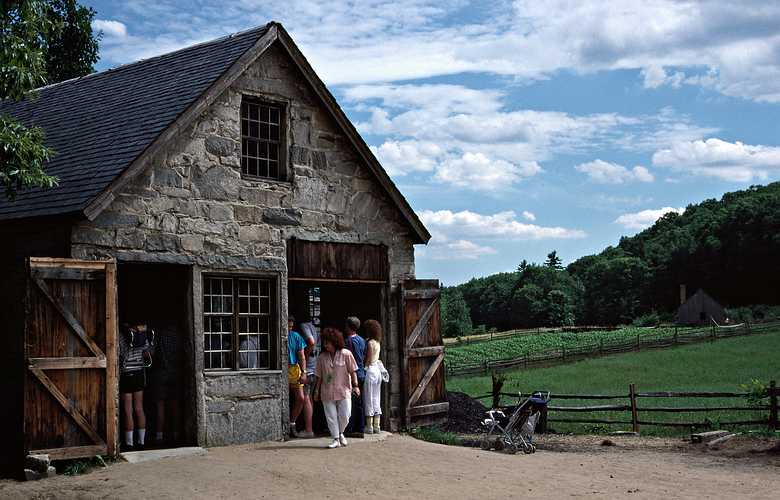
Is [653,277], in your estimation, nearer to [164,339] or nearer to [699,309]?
[699,309]

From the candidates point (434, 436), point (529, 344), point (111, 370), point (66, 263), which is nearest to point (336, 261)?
point (434, 436)

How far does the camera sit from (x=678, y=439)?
18.2m

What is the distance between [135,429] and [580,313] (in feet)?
299

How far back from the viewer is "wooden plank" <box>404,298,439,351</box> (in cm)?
1709

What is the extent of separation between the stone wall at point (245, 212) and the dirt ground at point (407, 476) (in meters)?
0.95

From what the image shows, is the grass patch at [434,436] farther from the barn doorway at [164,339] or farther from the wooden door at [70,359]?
the wooden door at [70,359]

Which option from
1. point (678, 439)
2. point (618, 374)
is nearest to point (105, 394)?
point (678, 439)

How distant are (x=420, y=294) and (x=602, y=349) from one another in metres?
29.5

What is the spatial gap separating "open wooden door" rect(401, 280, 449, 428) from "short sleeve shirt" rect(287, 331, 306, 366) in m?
2.29

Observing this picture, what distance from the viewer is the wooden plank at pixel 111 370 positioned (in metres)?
12.6

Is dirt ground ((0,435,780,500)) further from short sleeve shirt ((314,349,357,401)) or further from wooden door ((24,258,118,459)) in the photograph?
short sleeve shirt ((314,349,357,401))

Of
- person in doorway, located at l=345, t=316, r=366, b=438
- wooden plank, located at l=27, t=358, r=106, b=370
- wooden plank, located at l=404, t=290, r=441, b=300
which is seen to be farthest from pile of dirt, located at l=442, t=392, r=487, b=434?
wooden plank, located at l=27, t=358, r=106, b=370

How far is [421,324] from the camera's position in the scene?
17.3 m

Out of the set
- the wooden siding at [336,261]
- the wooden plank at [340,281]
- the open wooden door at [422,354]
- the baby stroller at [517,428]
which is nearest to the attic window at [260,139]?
the wooden siding at [336,261]
